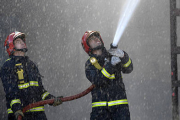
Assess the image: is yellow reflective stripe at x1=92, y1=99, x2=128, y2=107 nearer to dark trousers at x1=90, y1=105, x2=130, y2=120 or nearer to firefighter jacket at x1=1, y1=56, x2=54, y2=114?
dark trousers at x1=90, y1=105, x2=130, y2=120

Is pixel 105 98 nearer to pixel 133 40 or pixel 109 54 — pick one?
pixel 109 54

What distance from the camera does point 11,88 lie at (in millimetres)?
3473

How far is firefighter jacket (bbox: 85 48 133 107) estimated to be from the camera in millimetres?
3393

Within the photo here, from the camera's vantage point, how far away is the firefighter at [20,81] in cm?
349

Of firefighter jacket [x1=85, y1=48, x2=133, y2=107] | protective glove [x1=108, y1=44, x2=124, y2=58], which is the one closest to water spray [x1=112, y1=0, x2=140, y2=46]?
protective glove [x1=108, y1=44, x2=124, y2=58]

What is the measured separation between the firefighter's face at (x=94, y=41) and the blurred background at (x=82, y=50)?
1.44 metres

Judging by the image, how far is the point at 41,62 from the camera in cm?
503

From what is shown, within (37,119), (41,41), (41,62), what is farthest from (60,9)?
(37,119)

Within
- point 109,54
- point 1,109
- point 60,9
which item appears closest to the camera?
point 109,54

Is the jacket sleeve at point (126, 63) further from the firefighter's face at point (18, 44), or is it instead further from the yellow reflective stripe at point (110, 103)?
the firefighter's face at point (18, 44)

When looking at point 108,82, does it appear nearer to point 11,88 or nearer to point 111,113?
point 111,113

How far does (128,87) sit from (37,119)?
7.10 feet

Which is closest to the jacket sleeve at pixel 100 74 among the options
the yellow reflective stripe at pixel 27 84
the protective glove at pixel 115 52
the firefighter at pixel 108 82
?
the firefighter at pixel 108 82

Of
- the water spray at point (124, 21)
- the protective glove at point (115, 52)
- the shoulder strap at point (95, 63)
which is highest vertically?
the water spray at point (124, 21)
